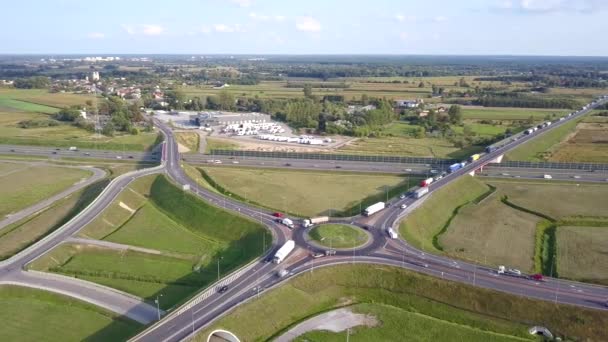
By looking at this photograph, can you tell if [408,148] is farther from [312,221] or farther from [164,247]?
[164,247]

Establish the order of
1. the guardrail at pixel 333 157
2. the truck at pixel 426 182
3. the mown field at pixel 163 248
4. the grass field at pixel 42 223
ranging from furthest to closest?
the guardrail at pixel 333 157
the truck at pixel 426 182
the grass field at pixel 42 223
the mown field at pixel 163 248

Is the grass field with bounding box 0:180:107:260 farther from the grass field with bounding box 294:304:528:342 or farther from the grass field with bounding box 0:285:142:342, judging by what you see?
the grass field with bounding box 294:304:528:342

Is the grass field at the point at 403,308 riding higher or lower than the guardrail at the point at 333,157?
lower

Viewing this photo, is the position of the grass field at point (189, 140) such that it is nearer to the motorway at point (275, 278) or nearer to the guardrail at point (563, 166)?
the motorway at point (275, 278)

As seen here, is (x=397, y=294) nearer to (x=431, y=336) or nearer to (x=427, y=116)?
(x=431, y=336)

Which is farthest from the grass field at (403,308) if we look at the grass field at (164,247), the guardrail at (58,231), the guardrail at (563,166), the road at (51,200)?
the guardrail at (563,166)

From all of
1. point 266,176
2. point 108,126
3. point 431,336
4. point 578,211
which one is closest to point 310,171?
point 266,176
